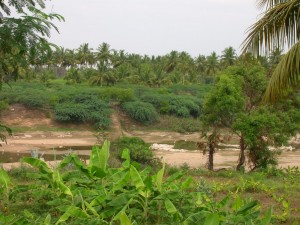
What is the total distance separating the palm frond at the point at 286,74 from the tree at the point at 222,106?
400 inches

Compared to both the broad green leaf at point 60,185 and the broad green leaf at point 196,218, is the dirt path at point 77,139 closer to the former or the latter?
the broad green leaf at point 60,185

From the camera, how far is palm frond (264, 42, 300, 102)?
508cm

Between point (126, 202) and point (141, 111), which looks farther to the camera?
point (141, 111)

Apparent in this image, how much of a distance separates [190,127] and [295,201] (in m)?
33.5

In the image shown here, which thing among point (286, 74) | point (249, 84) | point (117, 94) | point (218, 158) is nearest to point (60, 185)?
point (286, 74)

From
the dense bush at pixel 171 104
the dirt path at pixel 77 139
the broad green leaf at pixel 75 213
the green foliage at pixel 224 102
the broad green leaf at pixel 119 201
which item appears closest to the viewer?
the broad green leaf at pixel 75 213

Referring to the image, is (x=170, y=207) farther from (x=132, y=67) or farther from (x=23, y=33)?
(x=132, y=67)

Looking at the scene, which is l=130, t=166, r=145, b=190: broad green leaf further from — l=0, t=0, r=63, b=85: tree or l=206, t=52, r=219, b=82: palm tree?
l=206, t=52, r=219, b=82: palm tree

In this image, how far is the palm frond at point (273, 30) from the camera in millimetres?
5410


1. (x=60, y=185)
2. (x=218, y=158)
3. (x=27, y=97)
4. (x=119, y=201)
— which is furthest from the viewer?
(x=27, y=97)

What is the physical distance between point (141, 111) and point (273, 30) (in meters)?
33.4

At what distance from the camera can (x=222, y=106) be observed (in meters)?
15.8

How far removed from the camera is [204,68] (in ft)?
190

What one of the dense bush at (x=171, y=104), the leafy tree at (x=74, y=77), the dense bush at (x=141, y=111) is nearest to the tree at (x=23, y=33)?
the dense bush at (x=141, y=111)
